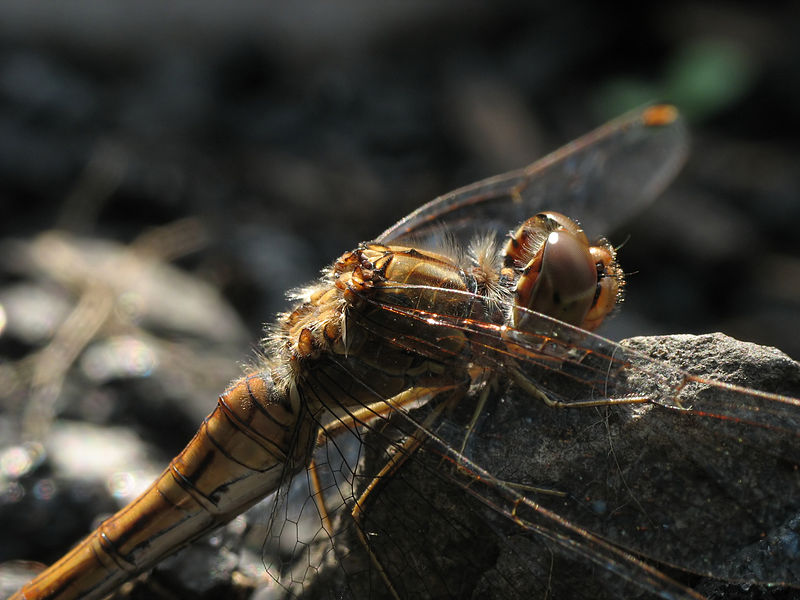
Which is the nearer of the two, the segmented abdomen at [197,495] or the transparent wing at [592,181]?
the segmented abdomen at [197,495]

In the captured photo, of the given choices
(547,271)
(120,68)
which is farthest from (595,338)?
(120,68)

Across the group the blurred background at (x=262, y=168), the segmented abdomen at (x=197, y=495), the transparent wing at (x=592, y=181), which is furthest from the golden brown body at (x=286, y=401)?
the transparent wing at (x=592, y=181)

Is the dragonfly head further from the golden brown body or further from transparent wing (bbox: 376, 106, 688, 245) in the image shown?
transparent wing (bbox: 376, 106, 688, 245)

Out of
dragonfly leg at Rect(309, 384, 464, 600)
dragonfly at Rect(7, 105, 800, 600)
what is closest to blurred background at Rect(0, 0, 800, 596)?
dragonfly at Rect(7, 105, 800, 600)

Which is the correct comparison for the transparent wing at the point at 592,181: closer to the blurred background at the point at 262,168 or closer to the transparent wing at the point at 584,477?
the blurred background at the point at 262,168

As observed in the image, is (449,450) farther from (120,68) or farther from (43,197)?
(120,68)
